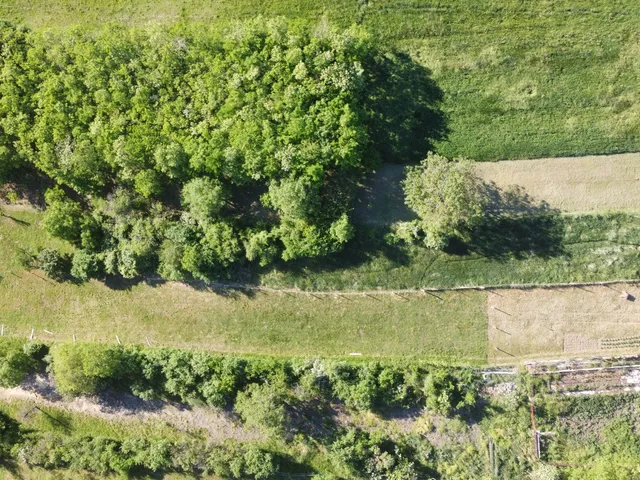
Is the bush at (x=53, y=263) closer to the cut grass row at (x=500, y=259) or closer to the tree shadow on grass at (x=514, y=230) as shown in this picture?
the cut grass row at (x=500, y=259)

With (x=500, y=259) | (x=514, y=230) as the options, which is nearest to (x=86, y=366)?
(x=500, y=259)

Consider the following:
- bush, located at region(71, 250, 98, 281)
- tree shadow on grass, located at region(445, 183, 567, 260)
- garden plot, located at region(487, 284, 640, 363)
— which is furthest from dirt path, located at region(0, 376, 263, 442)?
tree shadow on grass, located at region(445, 183, 567, 260)

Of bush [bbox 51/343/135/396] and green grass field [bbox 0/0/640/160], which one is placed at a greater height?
green grass field [bbox 0/0/640/160]

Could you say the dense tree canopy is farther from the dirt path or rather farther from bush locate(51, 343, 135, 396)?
the dirt path

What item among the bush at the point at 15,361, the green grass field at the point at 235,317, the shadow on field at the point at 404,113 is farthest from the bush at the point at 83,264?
the shadow on field at the point at 404,113

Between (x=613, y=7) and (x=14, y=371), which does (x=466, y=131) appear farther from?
(x=14, y=371)

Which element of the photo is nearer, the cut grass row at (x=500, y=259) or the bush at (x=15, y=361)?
the cut grass row at (x=500, y=259)

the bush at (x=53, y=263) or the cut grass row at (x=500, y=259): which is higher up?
the cut grass row at (x=500, y=259)
